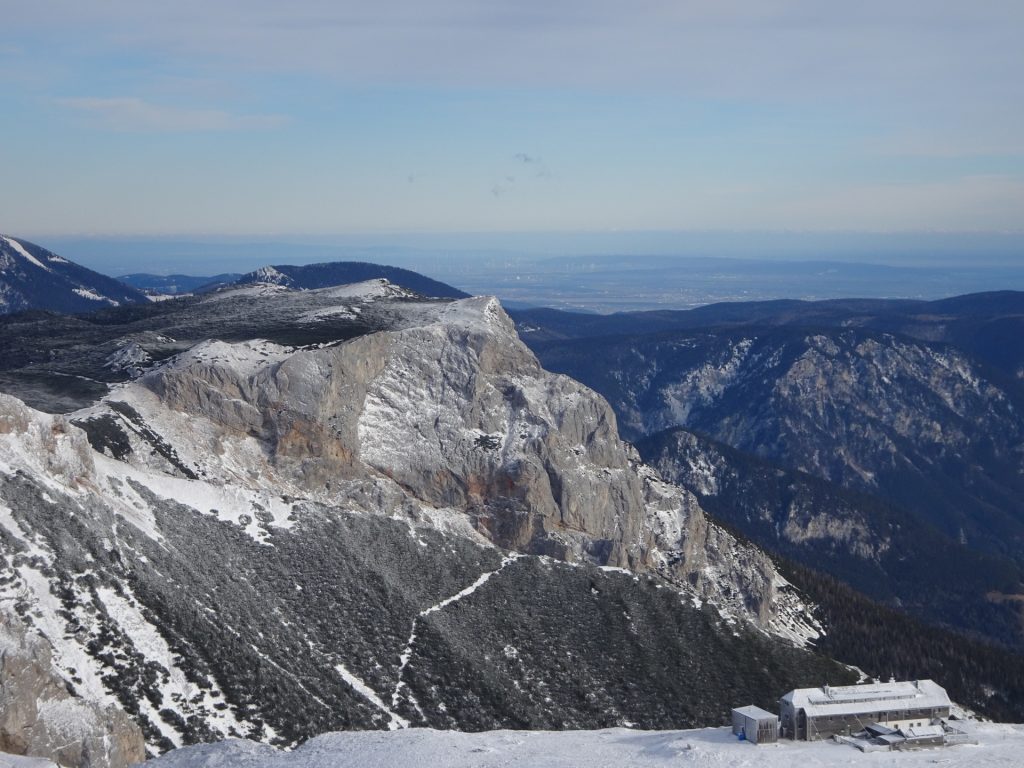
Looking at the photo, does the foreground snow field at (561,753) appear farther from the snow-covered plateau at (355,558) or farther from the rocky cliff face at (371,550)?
the rocky cliff face at (371,550)

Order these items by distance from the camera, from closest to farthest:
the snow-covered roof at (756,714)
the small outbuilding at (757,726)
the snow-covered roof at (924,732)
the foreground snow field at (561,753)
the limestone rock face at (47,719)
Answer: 1. the limestone rock face at (47,719)
2. the foreground snow field at (561,753)
3. the snow-covered roof at (924,732)
4. the small outbuilding at (757,726)
5. the snow-covered roof at (756,714)

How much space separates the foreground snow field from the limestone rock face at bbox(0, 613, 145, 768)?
103 inches

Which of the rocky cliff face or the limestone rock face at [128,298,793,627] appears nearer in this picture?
the rocky cliff face

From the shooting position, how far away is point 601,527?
110938mm

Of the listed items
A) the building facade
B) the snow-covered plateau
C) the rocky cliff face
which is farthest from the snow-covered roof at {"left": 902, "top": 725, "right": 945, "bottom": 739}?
the rocky cliff face

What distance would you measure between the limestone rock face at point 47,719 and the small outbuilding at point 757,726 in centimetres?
3233

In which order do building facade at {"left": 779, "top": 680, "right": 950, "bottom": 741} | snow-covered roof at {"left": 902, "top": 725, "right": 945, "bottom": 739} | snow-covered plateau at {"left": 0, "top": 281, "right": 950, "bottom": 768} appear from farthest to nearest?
snow-covered plateau at {"left": 0, "top": 281, "right": 950, "bottom": 768} → building facade at {"left": 779, "top": 680, "right": 950, "bottom": 741} → snow-covered roof at {"left": 902, "top": 725, "right": 945, "bottom": 739}

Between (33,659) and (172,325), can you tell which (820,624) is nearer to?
(172,325)

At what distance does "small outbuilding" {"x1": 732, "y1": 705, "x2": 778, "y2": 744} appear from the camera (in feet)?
199

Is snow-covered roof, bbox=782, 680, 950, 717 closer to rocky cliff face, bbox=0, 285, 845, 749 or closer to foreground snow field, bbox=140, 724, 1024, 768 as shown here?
foreground snow field, bbox=140, 724, 1024, 768

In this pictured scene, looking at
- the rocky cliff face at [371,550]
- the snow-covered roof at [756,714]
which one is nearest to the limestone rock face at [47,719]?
the rocky cliff face at [371,550]

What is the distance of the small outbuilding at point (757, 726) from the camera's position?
199ft

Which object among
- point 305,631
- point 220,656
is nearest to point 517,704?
point 305,631

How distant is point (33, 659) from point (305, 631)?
2878 centimetres
